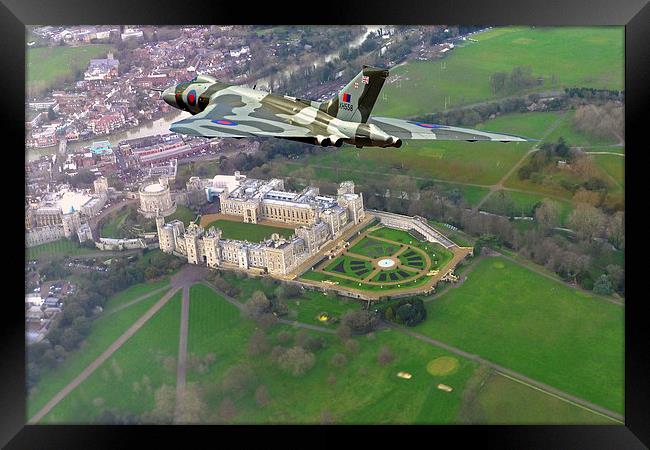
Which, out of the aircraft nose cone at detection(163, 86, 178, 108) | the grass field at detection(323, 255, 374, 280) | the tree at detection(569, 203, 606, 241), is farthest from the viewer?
the grass field at detection(323, 255, 374, 280)

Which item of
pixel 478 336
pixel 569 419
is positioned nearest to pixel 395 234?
pixel 478 336

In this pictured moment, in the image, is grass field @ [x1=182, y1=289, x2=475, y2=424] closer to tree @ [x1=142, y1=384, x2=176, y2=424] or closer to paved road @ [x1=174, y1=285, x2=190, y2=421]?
paved road @ [x1=174, y1=285, x2=190, y2=421]

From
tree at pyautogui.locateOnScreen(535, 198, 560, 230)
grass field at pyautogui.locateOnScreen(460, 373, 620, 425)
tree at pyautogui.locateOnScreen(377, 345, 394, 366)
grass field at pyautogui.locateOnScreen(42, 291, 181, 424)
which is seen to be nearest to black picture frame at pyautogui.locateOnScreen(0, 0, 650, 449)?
grass field at pyautogui.locateOnScreen(460, 373, 620, 425)

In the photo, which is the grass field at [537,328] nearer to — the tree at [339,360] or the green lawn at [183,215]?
the tree at [339,360]

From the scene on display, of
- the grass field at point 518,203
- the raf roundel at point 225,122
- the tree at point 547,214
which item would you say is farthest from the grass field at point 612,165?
the raf roundel at point 225,122

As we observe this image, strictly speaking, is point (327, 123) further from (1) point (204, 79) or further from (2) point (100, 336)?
(2) point (100, 336)
